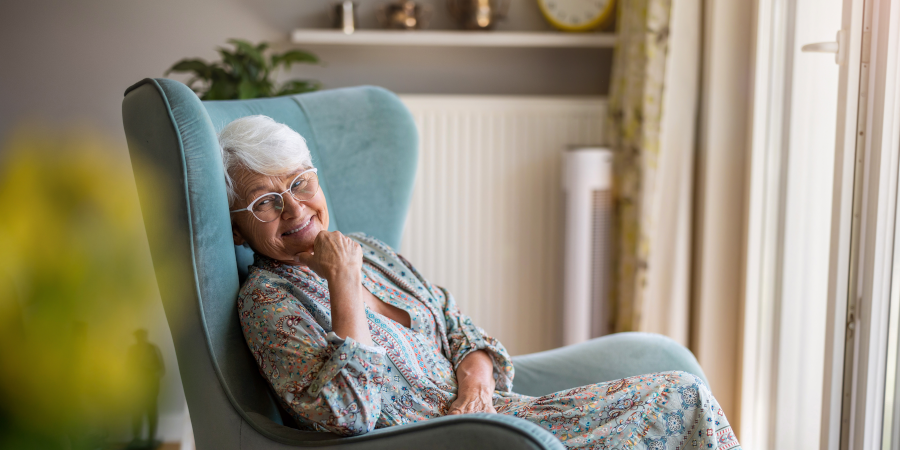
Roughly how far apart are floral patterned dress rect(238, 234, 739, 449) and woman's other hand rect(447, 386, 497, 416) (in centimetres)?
2

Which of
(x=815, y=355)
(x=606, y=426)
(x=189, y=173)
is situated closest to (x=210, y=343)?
(x=189, y=173)

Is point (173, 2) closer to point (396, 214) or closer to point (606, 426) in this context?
point (396, 214)

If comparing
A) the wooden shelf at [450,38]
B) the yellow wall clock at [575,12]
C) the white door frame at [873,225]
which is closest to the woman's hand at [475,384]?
the white door frame at [873,225]

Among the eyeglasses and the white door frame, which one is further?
the white door frame

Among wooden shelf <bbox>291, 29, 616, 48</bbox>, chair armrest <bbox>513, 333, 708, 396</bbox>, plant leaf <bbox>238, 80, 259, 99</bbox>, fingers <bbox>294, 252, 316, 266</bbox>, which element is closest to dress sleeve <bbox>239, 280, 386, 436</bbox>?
fingers <bbox>294, 252, 316, 266</bbox>

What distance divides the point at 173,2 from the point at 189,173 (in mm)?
1562

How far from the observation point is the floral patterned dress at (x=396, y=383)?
939mm

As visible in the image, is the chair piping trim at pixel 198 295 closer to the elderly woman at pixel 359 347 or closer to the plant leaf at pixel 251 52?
the elderly woman at pixel 359 347

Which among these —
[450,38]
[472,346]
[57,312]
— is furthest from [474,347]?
[450,38]

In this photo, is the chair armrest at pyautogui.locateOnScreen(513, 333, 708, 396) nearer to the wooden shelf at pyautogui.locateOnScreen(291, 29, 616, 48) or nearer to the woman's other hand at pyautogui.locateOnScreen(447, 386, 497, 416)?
the woman's other hand at pyautogui.locateOnScreen(447, 386, 497, 416)

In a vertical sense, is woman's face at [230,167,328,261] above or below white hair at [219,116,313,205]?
below

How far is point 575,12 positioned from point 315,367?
5.71ft

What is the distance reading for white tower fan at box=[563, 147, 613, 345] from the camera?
2102 mm

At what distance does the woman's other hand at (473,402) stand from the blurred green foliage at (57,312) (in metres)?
0.59
